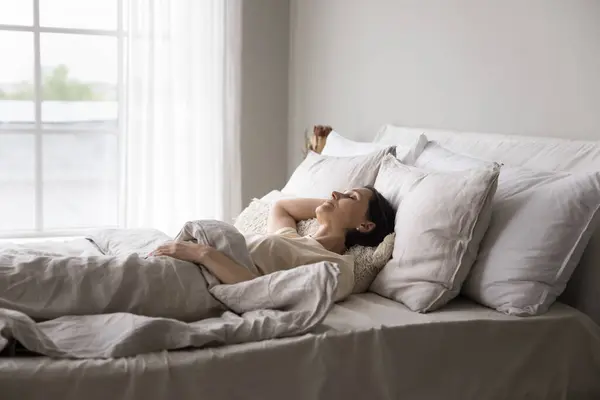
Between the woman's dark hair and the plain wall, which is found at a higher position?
the plain wall

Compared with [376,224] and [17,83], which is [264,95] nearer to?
[17,83]

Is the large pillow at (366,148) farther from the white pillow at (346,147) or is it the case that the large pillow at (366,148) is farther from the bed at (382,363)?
the bed at (382,363)

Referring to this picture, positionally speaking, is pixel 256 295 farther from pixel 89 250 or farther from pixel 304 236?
pixel 89 250

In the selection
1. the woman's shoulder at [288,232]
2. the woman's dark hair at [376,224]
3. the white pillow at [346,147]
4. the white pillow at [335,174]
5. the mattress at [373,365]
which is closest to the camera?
the mattress at [373,365]

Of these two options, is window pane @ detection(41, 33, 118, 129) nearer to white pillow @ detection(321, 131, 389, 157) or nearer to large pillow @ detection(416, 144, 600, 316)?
white pillow @ detection(321, 131, 389, 157)

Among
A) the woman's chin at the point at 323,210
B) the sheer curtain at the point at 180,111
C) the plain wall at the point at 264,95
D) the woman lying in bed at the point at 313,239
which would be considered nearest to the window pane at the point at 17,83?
the sheer curtain at the point at 180,111

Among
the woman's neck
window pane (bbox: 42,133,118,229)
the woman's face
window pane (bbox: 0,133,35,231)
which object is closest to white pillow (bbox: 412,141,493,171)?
the woman's face

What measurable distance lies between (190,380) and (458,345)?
0.70 metres

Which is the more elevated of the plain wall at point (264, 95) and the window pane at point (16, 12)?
the window pane at point (16, 12)

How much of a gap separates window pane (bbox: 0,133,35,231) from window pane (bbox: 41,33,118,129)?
0.18m

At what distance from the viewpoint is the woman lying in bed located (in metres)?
2.07

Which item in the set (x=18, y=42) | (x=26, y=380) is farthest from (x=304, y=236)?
(x=18, y=42)

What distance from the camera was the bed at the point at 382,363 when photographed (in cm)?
160

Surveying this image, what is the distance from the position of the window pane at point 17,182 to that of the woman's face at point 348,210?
2.40 metres
